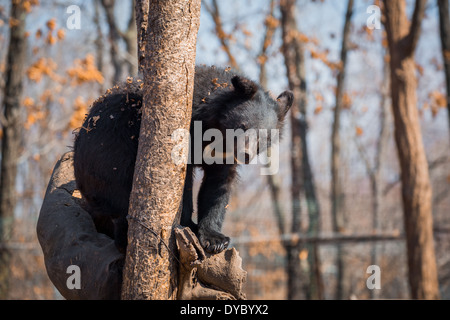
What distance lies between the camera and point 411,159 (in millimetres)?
7391

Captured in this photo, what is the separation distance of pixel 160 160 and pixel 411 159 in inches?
227

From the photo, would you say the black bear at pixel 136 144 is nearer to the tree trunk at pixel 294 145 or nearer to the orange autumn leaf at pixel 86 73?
the tree trunk at pixel 294 145

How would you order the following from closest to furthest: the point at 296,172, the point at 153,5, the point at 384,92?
the point at 153,5 → the point at 296,172 → the point at 384,92

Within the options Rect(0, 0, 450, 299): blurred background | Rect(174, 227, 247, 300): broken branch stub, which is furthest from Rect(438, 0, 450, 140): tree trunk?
Rect(174, 227, 247, 300): broken branch stub

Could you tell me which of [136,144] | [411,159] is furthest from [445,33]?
[136,144]

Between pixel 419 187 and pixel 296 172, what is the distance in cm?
314

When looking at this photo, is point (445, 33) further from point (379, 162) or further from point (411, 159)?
point (379, 162)

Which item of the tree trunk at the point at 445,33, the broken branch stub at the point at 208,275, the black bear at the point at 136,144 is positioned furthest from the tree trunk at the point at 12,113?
the tree trunk at the point at 445,33

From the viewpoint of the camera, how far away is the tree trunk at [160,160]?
8.73 feet

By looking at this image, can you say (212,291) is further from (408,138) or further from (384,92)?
(384,92)

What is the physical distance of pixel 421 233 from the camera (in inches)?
286

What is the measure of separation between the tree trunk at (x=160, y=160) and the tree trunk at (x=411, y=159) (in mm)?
5542
